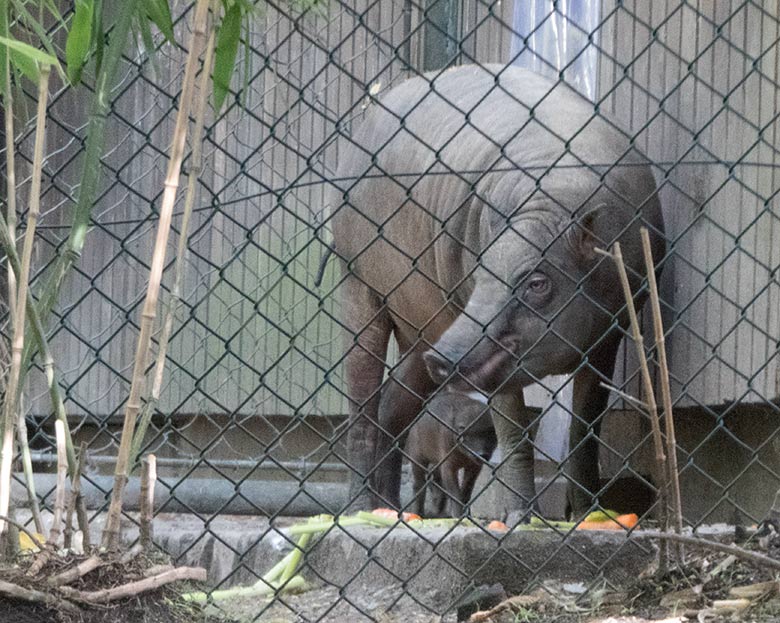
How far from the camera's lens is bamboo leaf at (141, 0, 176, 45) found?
229 centimetres

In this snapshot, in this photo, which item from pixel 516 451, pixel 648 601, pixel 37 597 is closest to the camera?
pixel 37 597

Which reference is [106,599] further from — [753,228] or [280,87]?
[280,87]

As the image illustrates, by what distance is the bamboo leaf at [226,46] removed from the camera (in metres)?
2.39

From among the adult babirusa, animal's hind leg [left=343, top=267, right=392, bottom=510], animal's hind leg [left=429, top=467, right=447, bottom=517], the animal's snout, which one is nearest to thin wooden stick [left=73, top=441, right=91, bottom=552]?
the adult babirusa

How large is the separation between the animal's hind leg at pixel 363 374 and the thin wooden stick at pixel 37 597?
335cm

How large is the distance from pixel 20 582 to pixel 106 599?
5.6 inches

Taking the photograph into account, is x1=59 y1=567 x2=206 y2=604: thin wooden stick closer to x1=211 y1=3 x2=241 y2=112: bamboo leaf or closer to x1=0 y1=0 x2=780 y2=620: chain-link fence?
x1=0 y1=0 x2=780 y2=620: chain-link fence

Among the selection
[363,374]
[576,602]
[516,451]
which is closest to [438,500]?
[363,374]

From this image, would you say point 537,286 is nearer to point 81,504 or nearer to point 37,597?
point 81,504

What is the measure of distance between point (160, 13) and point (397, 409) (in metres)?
4.04

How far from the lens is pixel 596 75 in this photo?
5297 millimetres

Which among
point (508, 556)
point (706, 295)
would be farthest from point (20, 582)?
point (706, 295)

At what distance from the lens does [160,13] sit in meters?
2.33

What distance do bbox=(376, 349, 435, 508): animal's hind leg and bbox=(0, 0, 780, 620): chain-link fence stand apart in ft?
0.05
